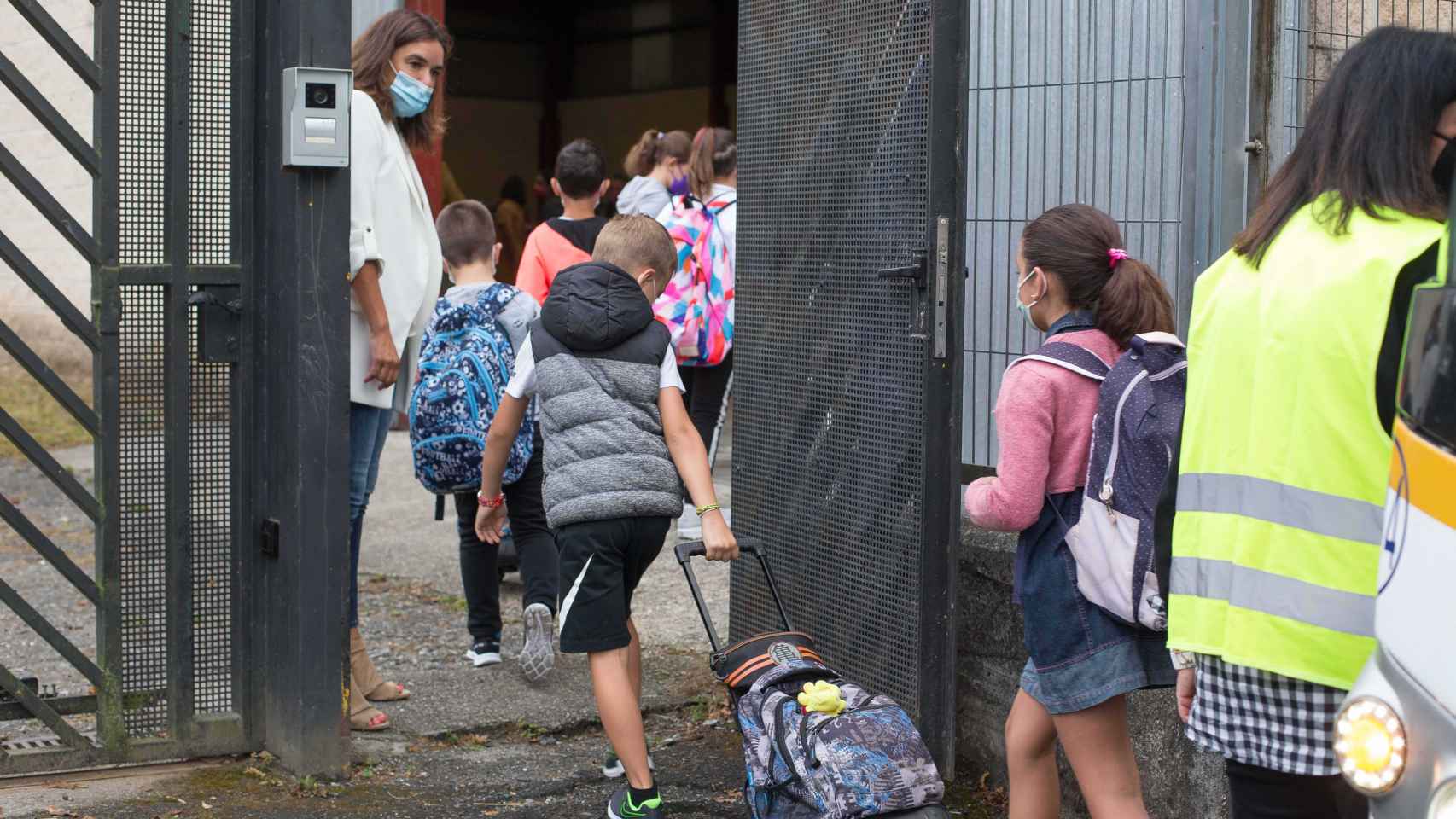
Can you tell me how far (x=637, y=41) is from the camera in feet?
61.3

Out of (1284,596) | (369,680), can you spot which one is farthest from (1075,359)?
(369,680)

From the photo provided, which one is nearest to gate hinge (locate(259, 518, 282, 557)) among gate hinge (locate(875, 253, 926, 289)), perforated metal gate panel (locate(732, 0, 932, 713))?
perforated metal gate panel (locate(732, 0, 932, 713))

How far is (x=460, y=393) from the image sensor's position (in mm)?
5742

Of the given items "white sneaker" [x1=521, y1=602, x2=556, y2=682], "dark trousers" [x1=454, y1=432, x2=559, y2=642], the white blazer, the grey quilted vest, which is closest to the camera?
the grey quilted vest

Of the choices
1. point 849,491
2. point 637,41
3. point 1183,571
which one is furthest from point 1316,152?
point 637,41

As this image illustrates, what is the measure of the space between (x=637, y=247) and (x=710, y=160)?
3481mm

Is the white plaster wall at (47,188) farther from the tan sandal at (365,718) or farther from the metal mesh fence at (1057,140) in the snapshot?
the metal mesh fence at (1057,140)

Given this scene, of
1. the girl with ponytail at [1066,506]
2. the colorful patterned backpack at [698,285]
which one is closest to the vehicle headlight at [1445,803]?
the girl with ponytail at [1066,506]

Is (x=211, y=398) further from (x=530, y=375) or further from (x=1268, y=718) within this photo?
(x=1268, y=718)

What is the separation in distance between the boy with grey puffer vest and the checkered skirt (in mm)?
1821

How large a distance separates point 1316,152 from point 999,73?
249cm

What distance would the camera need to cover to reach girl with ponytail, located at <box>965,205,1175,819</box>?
3576 mm

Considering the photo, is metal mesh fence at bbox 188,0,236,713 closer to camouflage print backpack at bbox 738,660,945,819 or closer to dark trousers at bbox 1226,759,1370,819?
camouflage print backpack at bbox 738,660,945,819

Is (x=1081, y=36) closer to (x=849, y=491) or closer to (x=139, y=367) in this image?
(x=849, y=491)
